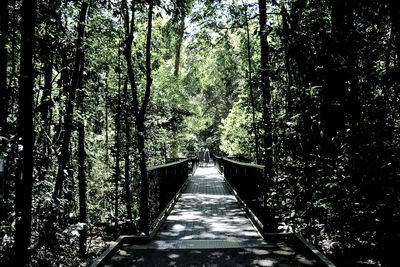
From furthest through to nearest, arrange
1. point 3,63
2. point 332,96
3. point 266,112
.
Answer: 1. point 266,112
2. point 332,96
3. point 3,63

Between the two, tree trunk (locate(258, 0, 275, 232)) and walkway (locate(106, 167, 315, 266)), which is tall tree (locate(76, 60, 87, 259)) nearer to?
walkway (locate(106, 167, 315, 266))

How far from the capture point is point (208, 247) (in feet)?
19.4

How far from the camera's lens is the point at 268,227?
668cm

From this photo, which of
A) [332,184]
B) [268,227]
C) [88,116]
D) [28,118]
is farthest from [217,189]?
[28,118]

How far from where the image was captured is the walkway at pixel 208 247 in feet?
16.7

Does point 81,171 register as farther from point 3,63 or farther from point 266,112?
point 266,112

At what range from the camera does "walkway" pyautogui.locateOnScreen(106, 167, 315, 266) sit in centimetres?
508

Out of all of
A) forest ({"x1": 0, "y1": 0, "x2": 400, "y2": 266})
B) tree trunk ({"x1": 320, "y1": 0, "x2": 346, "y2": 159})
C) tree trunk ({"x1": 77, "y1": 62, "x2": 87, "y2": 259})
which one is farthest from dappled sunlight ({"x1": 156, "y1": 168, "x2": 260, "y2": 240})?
tree trunk ({"x1": 320, "y1": 0, "x2": 346, "y2": 159})

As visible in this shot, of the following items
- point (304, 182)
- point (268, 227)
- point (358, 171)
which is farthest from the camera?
point (268, 227)

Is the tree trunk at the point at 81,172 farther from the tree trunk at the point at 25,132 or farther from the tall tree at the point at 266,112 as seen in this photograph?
the tall tree at the point at 266,112

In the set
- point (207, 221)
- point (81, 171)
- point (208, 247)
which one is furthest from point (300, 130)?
point (207, 221)

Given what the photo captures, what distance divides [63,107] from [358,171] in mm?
4807

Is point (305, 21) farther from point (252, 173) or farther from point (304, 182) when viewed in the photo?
point (252, 173)

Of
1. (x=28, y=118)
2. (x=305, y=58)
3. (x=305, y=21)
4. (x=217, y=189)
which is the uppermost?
(x=305, y=21)
